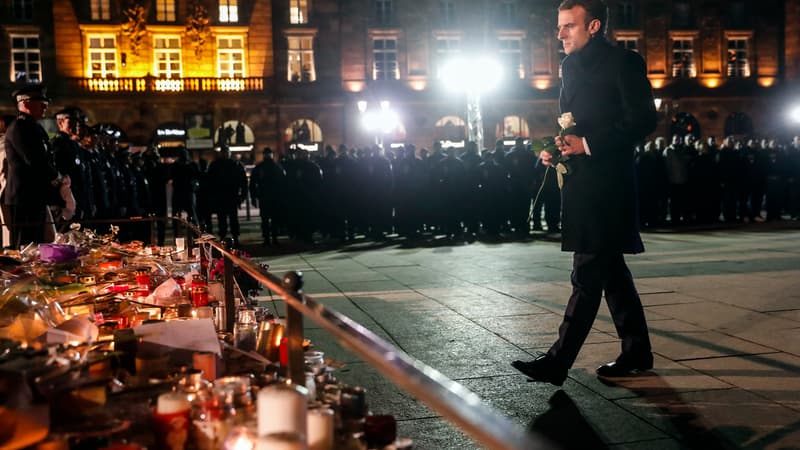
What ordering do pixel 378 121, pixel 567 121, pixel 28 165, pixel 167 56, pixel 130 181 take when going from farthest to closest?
pixel 378 121 < pixel 167 56 < pixel 130 181 < pixel 28 165 < pixel 567 121

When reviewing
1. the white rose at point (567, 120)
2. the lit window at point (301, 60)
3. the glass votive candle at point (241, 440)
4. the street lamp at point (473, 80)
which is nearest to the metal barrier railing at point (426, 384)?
the glass votive candle at point (241, 440)

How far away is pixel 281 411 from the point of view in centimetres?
215

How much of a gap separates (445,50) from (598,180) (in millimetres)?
40808

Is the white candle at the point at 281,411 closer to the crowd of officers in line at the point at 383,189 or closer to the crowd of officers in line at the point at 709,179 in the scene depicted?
the crowd of officers in line at the point at 383,189

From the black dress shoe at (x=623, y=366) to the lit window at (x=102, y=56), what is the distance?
129 feet

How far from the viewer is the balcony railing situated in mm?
39938

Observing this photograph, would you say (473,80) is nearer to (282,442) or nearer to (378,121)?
(378,121)

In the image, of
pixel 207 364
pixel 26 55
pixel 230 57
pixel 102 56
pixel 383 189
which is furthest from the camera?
pixel 230 57

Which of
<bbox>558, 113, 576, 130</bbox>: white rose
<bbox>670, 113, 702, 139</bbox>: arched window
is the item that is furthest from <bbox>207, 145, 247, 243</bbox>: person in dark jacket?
<bbox>670, 113, 702, 139</bbox>: arched window

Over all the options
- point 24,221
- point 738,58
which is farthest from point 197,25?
point 24,221

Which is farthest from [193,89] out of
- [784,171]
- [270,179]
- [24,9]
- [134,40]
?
[784,171]

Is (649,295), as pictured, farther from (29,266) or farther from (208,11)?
(208,11)

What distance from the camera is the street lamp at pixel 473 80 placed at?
41.2 m

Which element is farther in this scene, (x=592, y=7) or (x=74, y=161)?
(x=74, y=161)
